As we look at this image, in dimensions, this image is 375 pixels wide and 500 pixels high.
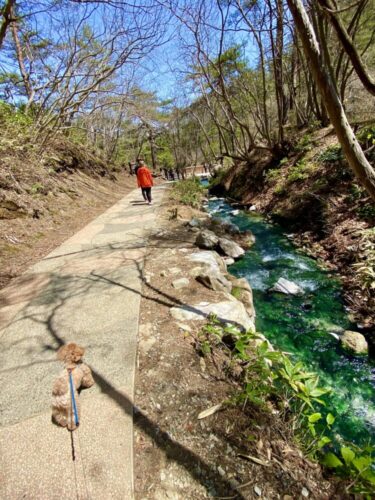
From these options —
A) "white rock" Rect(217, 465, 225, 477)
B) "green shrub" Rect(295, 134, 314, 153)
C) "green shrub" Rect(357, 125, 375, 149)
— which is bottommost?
"white rock" Rect(217, 465, 225, 477)

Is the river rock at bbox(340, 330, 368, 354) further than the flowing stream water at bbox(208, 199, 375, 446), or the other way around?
the river rock at bbox(340, 330, 368, 354)

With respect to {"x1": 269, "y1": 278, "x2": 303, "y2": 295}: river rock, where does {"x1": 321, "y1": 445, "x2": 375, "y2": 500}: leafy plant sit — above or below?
above

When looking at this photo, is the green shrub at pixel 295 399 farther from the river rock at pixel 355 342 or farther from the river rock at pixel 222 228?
the river rock at pixel 222 228

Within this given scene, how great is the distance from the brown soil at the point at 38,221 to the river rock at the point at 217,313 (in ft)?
10.2

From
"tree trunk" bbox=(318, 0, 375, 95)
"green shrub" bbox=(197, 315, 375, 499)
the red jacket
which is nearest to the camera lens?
"green shrub" bbox=(197, 315, 375, 499)

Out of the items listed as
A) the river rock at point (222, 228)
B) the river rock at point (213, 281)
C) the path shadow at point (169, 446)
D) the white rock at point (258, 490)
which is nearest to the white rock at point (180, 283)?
the river rock at point (213, 281)

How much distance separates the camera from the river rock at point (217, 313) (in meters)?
2.74

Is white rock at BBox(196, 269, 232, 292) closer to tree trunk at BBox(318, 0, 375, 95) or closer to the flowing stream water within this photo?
the flowing stream water

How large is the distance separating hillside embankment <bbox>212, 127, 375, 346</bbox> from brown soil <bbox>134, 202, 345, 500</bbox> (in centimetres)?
232

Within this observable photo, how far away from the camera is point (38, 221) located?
650 cm

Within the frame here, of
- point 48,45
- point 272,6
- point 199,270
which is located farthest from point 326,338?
point 48,45

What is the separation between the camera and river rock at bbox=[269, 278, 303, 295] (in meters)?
4.23

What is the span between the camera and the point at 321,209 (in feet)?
20.5

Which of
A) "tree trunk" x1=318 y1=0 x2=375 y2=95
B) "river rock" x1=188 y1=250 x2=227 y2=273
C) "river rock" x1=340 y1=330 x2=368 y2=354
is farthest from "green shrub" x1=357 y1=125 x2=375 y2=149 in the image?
"river rock" x1=340 y1=330 x2=368 y2=354
